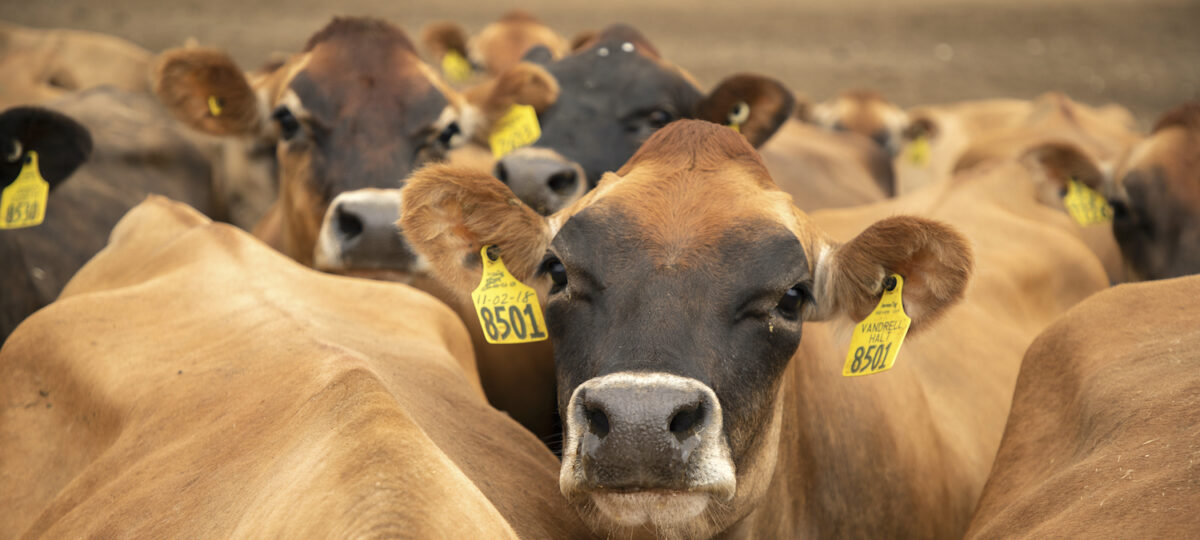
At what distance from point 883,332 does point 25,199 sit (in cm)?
377

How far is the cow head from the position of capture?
11.3m

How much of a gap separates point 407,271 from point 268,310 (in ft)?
4.31

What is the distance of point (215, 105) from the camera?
17.3 ft

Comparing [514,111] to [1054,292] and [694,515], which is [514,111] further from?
[694,515]

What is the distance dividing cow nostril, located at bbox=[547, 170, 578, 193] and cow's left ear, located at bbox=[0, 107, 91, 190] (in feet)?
7.03

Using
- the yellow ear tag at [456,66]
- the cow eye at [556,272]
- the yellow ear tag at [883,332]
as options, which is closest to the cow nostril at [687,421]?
the cow eye at [556,272]

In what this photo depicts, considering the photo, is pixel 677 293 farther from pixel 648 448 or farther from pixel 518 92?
pixel 518 92

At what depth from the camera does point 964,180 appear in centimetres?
609

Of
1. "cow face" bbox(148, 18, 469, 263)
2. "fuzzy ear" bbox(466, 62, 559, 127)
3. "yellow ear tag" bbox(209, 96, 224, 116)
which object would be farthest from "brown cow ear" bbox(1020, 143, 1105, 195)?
"yellow ear tag" bbox(209, 96, 224, 116)

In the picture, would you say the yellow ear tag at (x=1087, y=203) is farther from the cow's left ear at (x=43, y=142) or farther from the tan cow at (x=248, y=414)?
the cow's left ear at (x=43, y=142)

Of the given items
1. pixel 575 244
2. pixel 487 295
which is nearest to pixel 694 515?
pixel 575 244

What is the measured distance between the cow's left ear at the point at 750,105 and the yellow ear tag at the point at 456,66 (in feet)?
14.2

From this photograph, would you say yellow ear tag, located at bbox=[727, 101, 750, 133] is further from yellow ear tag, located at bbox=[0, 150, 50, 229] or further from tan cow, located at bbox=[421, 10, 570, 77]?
yellow ear tag, located at bbox=[0, 150, 50, 229]

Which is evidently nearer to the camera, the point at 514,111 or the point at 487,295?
the point at 487,295
